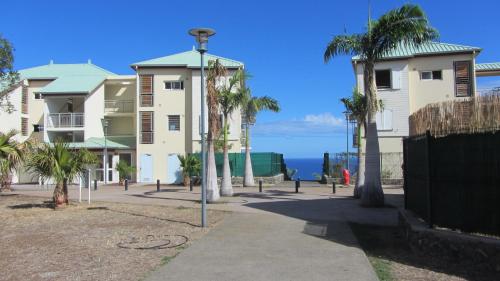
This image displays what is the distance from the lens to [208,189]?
19094mm

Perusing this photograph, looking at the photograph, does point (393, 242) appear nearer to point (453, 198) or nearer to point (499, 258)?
point (453, 198)

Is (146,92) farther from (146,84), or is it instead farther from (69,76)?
(69,76)

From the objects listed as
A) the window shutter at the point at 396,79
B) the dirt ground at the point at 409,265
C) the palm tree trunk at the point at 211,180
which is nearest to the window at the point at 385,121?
the window shutter at the point at 396,79

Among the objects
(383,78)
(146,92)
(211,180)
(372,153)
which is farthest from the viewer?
(146,92)

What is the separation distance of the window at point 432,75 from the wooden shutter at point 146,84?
20727mm

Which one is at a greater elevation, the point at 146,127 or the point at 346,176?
the point at 146,127

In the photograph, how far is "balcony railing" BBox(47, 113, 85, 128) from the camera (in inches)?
1506

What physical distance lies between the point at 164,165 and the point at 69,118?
8.46 m

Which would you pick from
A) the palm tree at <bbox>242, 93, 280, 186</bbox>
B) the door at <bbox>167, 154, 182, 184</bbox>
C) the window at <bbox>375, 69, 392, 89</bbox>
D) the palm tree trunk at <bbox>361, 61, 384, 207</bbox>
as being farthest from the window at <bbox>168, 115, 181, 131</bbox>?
the palm tree trunk at <bbox>361, 61, 384, 207</bbox>

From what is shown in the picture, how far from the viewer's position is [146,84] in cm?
3841

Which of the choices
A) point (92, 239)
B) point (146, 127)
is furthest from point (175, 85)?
point (92, 239)

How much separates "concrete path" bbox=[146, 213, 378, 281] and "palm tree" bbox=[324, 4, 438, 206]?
5.27 meters

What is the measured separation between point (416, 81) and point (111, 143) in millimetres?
23792

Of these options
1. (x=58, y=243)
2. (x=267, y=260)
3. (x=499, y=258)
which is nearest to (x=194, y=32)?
Result: (x=58, y=243)
